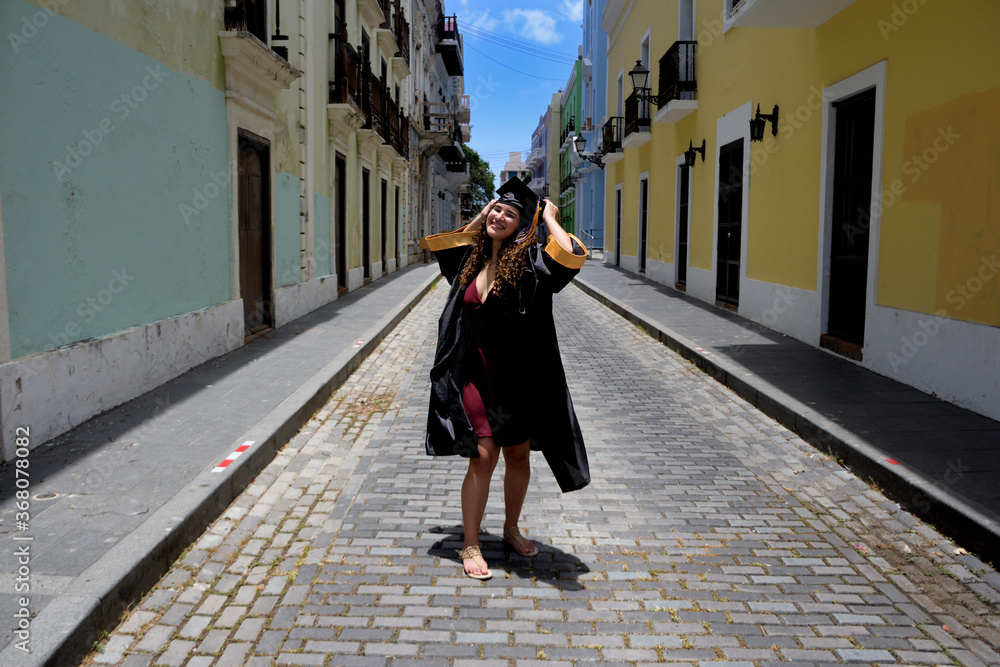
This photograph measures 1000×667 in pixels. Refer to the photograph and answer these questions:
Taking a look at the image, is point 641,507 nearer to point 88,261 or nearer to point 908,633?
point 908,633

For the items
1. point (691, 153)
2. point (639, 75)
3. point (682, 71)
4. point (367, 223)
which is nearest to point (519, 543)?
point (691, 153)

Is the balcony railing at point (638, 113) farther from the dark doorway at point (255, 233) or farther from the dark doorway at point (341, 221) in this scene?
the dark doorway at point (255, 233)

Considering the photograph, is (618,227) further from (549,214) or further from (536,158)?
(536,158)

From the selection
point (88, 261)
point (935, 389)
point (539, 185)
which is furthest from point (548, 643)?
point (539, 185)

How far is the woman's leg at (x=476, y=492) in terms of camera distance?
3496mm

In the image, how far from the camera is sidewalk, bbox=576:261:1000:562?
413 cm

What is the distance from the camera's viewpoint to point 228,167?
8.74 meters

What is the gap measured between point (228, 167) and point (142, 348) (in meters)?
3.14

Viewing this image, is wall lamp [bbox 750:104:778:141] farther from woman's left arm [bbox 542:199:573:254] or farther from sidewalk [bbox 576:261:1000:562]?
woman's left arm [bbox 542:199:573:254]

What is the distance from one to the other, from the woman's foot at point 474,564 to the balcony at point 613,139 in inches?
827

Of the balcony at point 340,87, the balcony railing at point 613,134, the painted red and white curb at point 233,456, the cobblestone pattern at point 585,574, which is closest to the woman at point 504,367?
the cobblestone pattern at point 585,574

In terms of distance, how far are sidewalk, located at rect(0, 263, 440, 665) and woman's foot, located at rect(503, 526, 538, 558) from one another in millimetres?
1573

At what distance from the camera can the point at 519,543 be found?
12.2 ft

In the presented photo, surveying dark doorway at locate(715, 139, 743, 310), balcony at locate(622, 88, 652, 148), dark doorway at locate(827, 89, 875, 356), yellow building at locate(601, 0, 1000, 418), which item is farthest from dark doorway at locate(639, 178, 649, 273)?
dark doorway at locate(827, 89, 875, 356)
